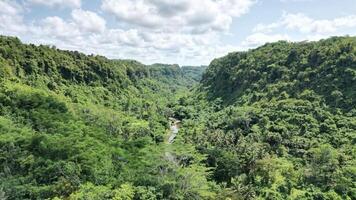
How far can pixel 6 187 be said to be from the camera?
6956cm

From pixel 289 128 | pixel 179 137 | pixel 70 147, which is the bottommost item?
pixel 179 137

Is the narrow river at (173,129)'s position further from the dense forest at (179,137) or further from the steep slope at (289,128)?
the steep slope at (289,128)

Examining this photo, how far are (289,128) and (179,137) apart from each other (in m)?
32.7

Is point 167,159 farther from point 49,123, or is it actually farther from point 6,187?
point 6,187

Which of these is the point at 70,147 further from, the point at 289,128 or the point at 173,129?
the point at 173,129

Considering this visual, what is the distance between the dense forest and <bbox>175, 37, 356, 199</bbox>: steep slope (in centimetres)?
32

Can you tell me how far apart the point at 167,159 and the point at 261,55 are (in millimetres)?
112206

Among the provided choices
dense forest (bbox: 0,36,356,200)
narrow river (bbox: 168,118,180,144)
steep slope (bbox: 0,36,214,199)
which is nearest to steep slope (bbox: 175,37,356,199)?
dense forest (bbox: 0,36,356,200)

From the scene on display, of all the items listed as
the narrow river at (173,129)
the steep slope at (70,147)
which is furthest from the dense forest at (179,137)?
the narrow river at (173,129)

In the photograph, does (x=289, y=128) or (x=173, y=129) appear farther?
(x=173, y=129)

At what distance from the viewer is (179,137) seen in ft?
428

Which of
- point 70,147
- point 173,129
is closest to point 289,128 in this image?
point 173,129

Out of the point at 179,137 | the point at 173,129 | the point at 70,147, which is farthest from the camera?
the point at 173,129

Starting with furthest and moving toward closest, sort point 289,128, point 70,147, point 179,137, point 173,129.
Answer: point 173,129, point 179,137, point 289,128, point 70,147
